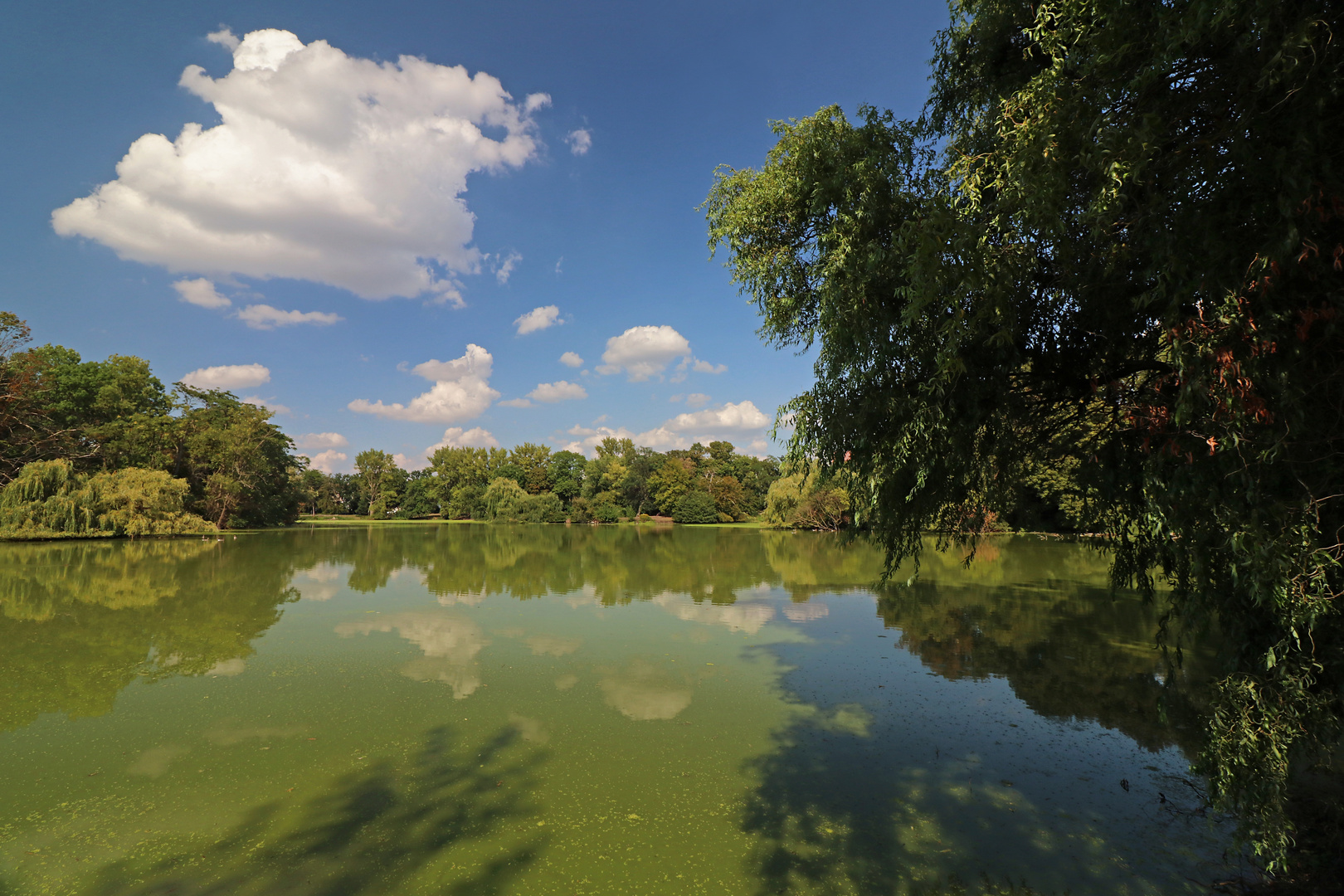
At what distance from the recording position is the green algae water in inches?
166

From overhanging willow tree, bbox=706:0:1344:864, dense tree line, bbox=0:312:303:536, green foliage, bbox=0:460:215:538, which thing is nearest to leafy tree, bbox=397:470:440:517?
dense tree line, bbox=0:312:303:536

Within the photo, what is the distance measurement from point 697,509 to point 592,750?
56.1 meters

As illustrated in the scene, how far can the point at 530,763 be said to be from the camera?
19.2ft

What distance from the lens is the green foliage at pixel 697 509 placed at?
204ft

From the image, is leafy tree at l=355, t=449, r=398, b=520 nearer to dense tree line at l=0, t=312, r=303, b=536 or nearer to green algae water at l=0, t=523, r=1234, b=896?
dense tree line at l=0, t=312, r=303, b=536

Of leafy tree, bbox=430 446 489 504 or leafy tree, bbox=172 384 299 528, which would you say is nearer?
leafy tree, bbox=172 384 299 528

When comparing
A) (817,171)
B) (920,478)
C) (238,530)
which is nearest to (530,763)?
(920,478)

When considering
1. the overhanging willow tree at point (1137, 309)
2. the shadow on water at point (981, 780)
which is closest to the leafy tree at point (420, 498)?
the shadow on water at point (981, 780)

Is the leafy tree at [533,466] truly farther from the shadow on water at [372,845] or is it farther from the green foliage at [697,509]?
the shadow on water at [372,845]

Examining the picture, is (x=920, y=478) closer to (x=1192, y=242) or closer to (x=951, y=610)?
(x=1192, y=242)

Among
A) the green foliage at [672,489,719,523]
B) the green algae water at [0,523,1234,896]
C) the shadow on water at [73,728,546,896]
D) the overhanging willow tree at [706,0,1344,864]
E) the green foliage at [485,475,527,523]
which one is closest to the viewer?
the overhanging willow tree at [706,0,1344,864]

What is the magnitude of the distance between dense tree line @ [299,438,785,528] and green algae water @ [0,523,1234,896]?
50.6 m

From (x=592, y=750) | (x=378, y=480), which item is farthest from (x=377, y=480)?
(x=592, y=750)

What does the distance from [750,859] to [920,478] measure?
3.24 m
